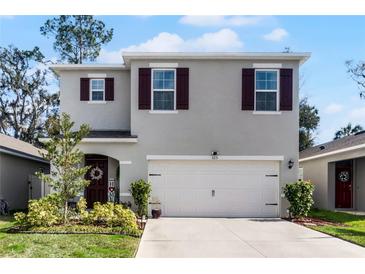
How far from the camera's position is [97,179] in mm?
17906

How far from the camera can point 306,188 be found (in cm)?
1583

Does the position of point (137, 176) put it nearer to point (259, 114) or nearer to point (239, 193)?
point (239, 193)

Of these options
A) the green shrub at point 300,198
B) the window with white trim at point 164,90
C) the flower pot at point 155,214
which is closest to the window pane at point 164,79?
the window with white trim at point 164,90

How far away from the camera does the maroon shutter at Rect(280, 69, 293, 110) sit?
16781 mm

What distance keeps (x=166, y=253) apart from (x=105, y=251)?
1.24 metres

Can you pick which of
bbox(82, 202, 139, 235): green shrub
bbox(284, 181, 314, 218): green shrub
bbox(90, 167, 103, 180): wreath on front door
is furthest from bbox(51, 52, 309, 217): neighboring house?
bbox(82, 202, 139, 235): green shrub

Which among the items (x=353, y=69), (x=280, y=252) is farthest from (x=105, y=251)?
(x=353, y=69)

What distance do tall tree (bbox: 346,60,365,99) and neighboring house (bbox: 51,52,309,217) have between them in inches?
753

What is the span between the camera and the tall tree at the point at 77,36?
3209 cm

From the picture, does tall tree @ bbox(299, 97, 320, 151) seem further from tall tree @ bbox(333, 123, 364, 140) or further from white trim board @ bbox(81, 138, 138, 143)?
white trim board @ bbox(81, 138, 138, 143)

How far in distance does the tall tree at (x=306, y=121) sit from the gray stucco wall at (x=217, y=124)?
19.1m

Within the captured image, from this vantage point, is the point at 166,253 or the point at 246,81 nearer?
the point at 166,253

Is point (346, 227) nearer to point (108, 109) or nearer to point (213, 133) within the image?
point (213, 133)

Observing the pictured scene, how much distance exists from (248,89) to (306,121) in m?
19.9
